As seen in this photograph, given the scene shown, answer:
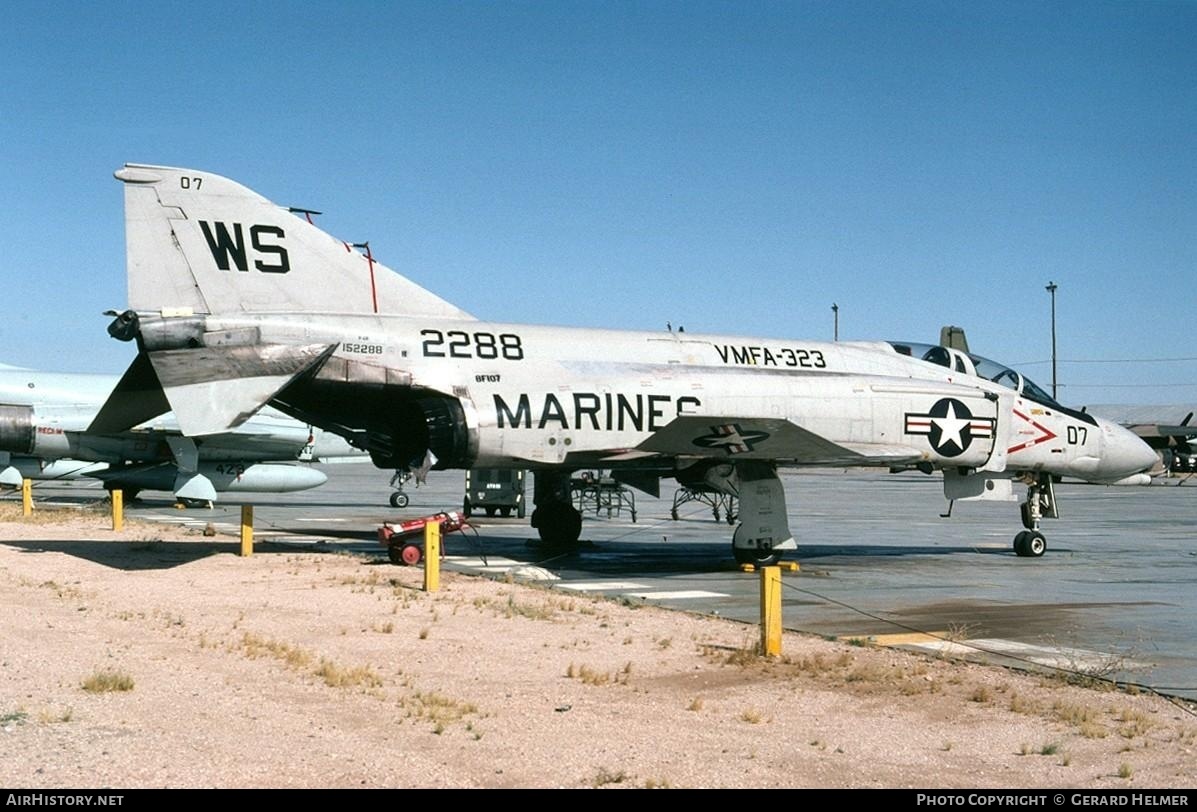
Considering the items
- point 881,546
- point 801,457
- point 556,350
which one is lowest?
point 881,546

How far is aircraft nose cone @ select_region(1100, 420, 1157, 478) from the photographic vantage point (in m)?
21.2

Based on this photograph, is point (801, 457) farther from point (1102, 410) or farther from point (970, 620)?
point (1102, 410)

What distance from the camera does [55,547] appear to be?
64.4 feet

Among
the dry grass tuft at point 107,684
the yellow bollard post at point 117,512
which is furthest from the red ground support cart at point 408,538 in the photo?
the dry grass tuft at point 107,684

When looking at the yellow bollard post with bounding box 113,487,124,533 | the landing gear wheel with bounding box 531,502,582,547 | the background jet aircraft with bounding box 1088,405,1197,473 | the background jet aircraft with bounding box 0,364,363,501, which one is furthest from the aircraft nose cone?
the background jet aircraft with bounding box 1088,405,1197,473

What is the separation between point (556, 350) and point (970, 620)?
754 centimetres

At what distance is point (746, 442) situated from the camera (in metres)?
16.8

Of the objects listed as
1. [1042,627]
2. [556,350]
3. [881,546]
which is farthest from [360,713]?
[881,546]

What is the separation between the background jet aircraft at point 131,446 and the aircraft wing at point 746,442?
16088 mm

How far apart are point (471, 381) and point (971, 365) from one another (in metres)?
9.32

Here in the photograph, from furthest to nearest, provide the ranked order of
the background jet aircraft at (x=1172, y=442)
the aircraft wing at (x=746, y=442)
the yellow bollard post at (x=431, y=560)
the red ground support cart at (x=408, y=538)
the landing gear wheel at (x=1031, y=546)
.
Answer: the background jet aircraft at (x=1172, y=442), the landing gear wheel at (x=1031, y=546), the red ground support cart at (x=408, y=538), the aircraft wing at (x=746, y=442), the yellow bollard post at (x=431, y=560)

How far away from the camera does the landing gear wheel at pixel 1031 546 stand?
66.4 ft

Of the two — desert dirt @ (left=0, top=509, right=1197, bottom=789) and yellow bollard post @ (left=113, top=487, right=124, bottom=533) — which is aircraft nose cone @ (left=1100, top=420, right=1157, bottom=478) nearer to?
desert dirt @ (left=0, top=509, right=1197, bottom=789)

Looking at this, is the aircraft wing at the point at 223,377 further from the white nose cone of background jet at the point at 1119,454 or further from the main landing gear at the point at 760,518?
the white nose cone of background jet at the point at 1119,454
